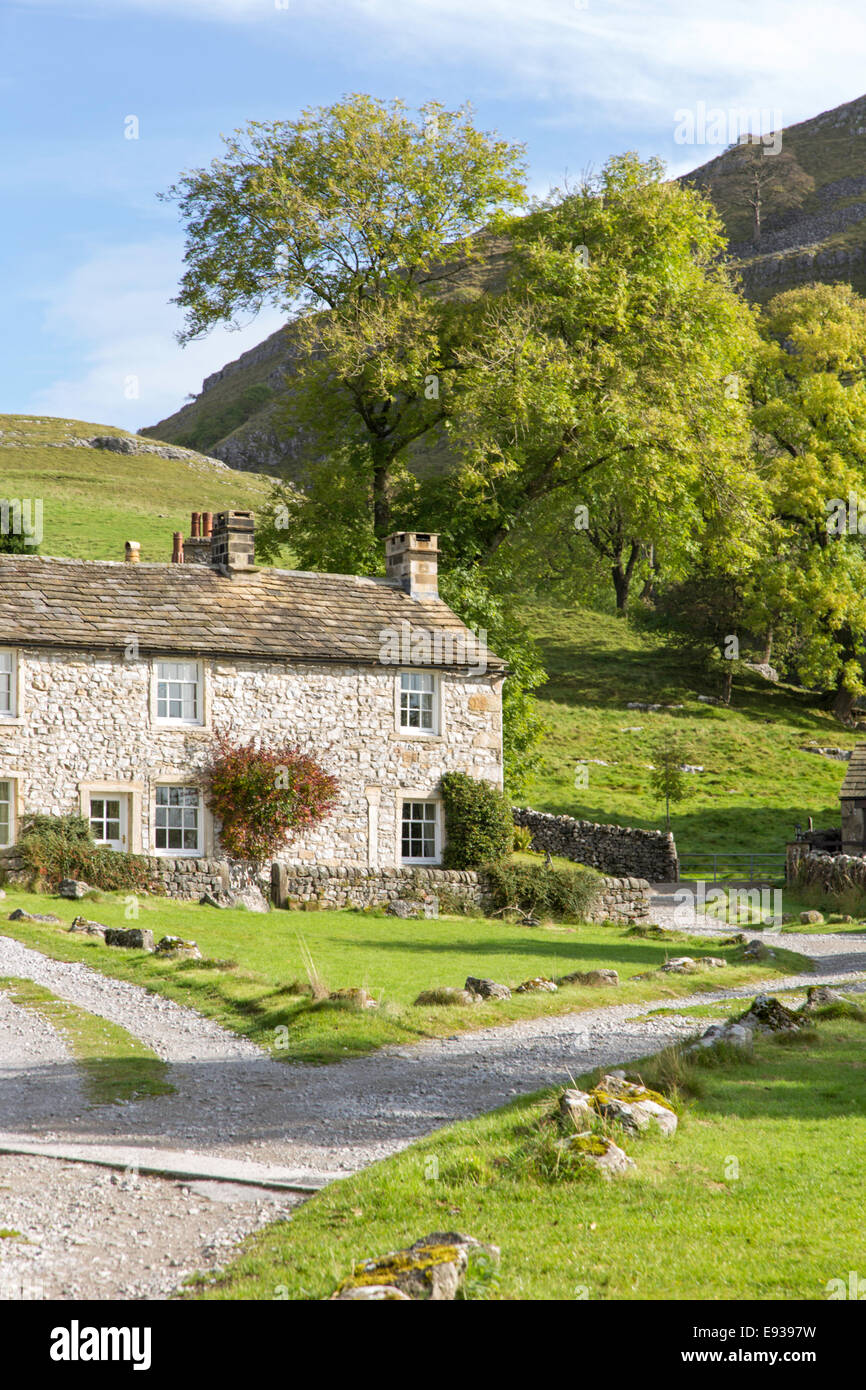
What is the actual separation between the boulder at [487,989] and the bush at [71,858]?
1108 centimetres

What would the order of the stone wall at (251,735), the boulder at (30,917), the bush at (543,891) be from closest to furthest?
the boulder at (30,917) < the stone wall at (251,735) < the bush at (543,891)

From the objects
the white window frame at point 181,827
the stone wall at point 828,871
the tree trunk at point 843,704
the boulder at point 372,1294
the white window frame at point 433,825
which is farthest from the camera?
the tree trunk at point 843,704

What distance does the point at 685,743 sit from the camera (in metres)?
50.3

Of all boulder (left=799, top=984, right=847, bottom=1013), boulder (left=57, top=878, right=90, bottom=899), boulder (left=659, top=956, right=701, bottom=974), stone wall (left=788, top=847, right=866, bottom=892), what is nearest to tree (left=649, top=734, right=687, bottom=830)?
stone wall (left=788, top=847, right=866, bottom=892)

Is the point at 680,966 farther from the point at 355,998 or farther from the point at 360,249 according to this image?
the point at 360,249

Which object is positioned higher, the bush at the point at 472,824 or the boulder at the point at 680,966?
the bush at the point at 472,824

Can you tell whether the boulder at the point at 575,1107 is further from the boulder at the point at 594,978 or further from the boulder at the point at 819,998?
the boulder at the point at 594,978

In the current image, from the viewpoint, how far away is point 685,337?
118ft

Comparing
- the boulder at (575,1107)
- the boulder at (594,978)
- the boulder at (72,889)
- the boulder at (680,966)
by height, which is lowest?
the boulder at (680,966)

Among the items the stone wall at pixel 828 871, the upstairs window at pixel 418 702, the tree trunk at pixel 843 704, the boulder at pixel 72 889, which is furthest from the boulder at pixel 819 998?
the tree trunk at pixel 843 704

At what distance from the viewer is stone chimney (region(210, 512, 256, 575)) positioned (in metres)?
30.7

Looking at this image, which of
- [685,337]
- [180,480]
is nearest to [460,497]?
[685,337]

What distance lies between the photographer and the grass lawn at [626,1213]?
21.5 ft
